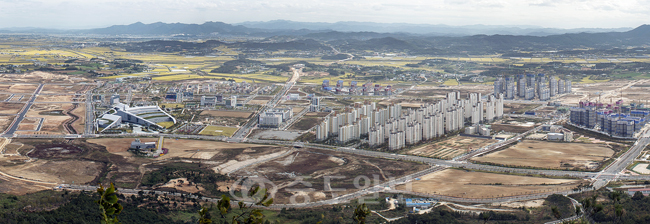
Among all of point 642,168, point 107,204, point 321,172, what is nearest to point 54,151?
point 321,172

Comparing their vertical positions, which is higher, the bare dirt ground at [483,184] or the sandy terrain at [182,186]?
the sandy terrain at [182,186]

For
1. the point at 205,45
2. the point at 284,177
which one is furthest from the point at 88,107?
the point at 205,45

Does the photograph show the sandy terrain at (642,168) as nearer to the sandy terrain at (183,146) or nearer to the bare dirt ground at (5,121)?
the sandy terrain at (183,146)

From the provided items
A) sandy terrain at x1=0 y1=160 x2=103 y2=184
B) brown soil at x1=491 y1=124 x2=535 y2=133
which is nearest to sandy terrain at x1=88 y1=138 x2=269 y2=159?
sandy terrain at x1=0 y1=160 x2=103 y2=184

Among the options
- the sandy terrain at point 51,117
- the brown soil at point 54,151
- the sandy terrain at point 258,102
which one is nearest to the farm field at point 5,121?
the sandy terrain at point 51,117

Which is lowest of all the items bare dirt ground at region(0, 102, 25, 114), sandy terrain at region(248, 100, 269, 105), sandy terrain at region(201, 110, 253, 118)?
sandy terrain at region(201, 110, 253, 118)

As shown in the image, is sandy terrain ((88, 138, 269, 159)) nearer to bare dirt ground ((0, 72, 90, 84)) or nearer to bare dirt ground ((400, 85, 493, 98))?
bare dirt ground ((400, 85, 493, 98))

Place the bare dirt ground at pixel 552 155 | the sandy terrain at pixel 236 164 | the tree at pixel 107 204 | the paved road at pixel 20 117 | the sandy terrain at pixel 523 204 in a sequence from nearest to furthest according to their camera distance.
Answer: the tree at pixel 107 204
the sandy terrain at pixel 523 204
the sandy terrain at pixel 236 164
the bare dirt ground at pixel 552 155
the paved road at pixel 20 117
